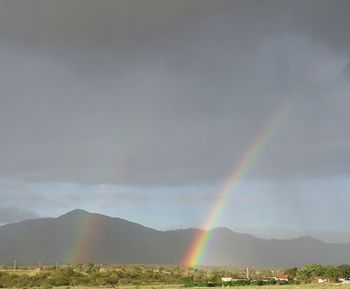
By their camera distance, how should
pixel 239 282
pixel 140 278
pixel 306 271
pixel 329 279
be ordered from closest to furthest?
pixel 239 282
pixel 140 278
pixel 329 279
pixel 306 271

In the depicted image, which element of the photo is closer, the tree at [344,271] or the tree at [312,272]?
the tree at [312,272]

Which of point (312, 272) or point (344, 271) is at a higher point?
point (344, 271)

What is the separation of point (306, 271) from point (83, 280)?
67.9 m

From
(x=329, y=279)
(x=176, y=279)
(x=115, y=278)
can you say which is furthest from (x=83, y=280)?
(x=329, y=279)

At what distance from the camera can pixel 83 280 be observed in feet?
419

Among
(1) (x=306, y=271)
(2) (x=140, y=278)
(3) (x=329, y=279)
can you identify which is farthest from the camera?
(1) (x=306, y=271)

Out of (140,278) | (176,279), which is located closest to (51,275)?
(140,278)

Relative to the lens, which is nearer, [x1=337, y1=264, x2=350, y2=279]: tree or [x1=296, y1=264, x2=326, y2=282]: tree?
[x1=296, y1=264, x2=326, y2=282]: tree

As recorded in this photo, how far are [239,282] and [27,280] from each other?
151ft

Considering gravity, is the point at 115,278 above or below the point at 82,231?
below

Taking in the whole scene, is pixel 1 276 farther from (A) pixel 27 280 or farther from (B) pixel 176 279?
(B) pixel 176 279

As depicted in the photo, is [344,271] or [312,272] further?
[344,271]

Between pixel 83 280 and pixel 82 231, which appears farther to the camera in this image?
pixel 82 231

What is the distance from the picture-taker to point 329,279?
153 metres
